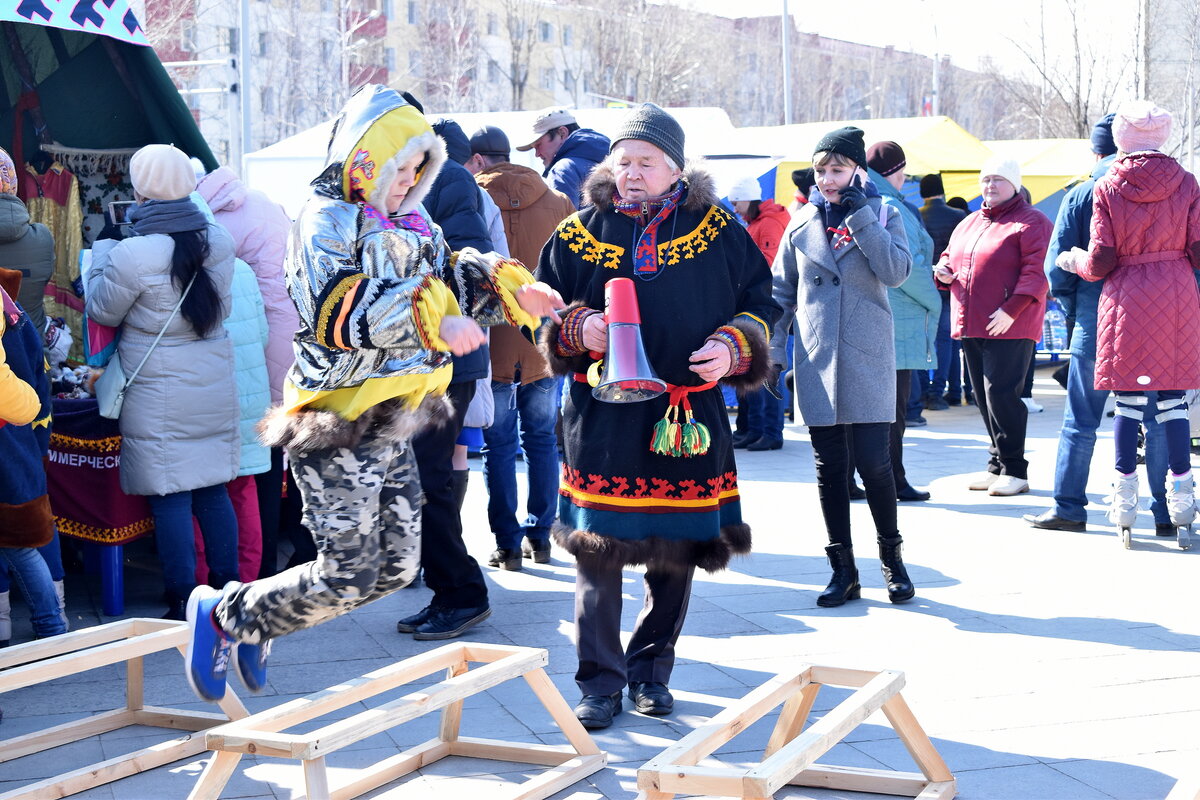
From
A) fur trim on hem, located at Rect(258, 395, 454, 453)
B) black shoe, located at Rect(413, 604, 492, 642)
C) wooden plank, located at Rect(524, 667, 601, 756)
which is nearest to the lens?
fur trim on hem, located at Rect(258, 395, 454, 453)

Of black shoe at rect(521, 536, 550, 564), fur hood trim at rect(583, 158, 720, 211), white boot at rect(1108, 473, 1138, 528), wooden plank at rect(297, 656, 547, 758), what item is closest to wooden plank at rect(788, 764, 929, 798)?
wooden plank at rect(297, 656, 547, 758)

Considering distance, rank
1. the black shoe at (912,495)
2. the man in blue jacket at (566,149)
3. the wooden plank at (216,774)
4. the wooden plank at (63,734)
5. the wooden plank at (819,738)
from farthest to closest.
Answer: the black shoe at (912,495), the man in blue jacket at (566,149), the wooden plank at (63,734), the wooden plank at (216,774), the wooden plank at (819,738)

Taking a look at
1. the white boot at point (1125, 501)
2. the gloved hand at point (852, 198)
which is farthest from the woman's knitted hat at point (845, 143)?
the white boot at point (1125, 501)

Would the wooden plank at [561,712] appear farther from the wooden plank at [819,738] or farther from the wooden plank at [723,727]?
the wooden plank at [819,738]

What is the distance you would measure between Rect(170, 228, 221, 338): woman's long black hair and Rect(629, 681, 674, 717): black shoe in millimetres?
2256

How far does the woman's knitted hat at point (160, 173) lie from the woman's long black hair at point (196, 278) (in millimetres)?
169

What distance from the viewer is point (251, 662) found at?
A: 3725 mm

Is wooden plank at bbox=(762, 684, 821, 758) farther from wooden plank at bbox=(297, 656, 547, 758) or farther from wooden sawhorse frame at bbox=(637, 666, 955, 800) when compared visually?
wooden plank at bbox=(297, 656, 547, 758)

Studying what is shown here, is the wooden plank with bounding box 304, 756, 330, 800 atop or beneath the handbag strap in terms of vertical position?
beneath

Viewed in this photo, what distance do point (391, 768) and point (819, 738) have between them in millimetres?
1314

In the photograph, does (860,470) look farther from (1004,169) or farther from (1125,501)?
(1004,169)

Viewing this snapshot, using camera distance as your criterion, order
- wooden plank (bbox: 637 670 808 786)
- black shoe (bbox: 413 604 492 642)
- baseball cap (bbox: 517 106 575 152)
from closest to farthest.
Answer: wooden plank (bbox: 637 670 808 786) → black shoe (bbox: 413 604 492 642) → baseball cap (bbox: 517 106 575 152)

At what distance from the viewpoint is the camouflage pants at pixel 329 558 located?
3.61 m

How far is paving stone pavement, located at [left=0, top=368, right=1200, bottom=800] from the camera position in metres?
3.83
